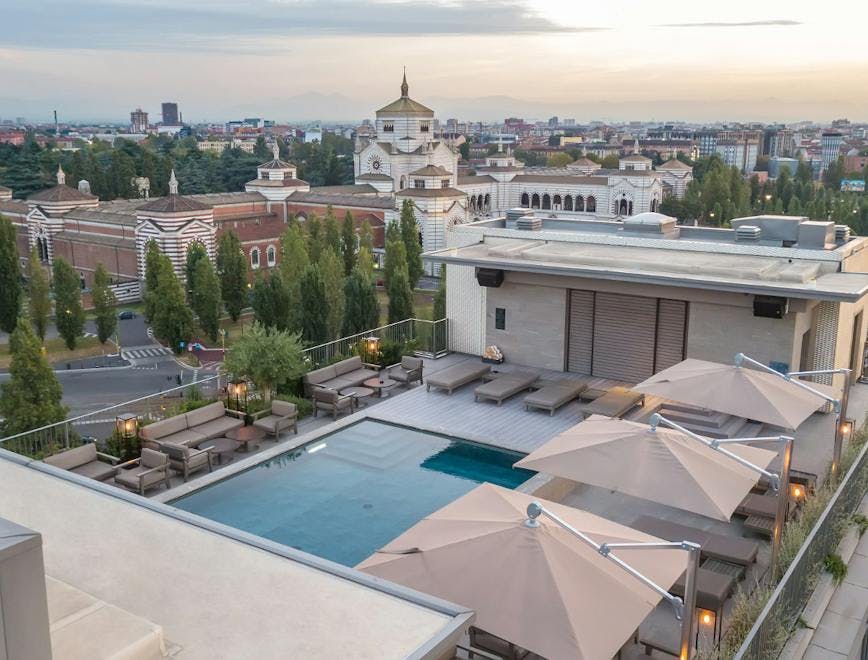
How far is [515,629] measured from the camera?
6.16 metres

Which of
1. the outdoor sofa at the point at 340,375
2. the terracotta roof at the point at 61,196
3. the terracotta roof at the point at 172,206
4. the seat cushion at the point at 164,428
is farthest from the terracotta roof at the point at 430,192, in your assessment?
the seat cushion at the point at 164,428

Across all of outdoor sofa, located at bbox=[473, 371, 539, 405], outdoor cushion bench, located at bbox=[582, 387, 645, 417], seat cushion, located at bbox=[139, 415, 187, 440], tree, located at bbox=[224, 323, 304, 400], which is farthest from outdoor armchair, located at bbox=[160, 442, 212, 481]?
outdoor cushion bench, located at bbox=[582, 387, 645, 417]

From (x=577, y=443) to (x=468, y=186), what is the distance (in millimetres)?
66951

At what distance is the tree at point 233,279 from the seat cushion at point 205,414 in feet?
81.3

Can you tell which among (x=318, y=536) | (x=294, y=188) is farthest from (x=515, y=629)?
(x=294, y=188)

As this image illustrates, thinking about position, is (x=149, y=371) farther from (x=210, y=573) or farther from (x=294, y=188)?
(x=294, y=188)

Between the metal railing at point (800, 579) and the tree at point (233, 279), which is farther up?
the metal railing at point (800, 579)

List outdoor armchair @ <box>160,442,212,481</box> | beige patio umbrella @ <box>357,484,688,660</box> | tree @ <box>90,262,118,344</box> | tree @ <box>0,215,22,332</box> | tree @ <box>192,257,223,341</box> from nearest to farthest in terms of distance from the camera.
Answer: beige patio umbrella @ <box>357,484,688,660</box>
outdoor armchair @ <box>160,442,212,481</box>
tree @ <box>0,215,22,332</box>
tree @ <box>192,257,223,341</box>
tree @ <box>90,262,118,344</box>

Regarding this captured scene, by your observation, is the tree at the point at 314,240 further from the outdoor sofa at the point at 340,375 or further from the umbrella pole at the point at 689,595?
the umbrella pole at the point at 689,595

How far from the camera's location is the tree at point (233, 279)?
38.8m

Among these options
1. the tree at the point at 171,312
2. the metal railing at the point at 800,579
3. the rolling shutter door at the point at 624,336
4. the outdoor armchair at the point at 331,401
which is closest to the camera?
the metal railing at the point at 800,579

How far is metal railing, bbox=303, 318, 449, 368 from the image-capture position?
19125mm

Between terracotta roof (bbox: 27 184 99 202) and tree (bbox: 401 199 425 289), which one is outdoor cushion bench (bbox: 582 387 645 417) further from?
terracotta roof (bbox: 27 184 99 202)

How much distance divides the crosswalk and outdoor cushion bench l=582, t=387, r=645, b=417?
24963 mm
